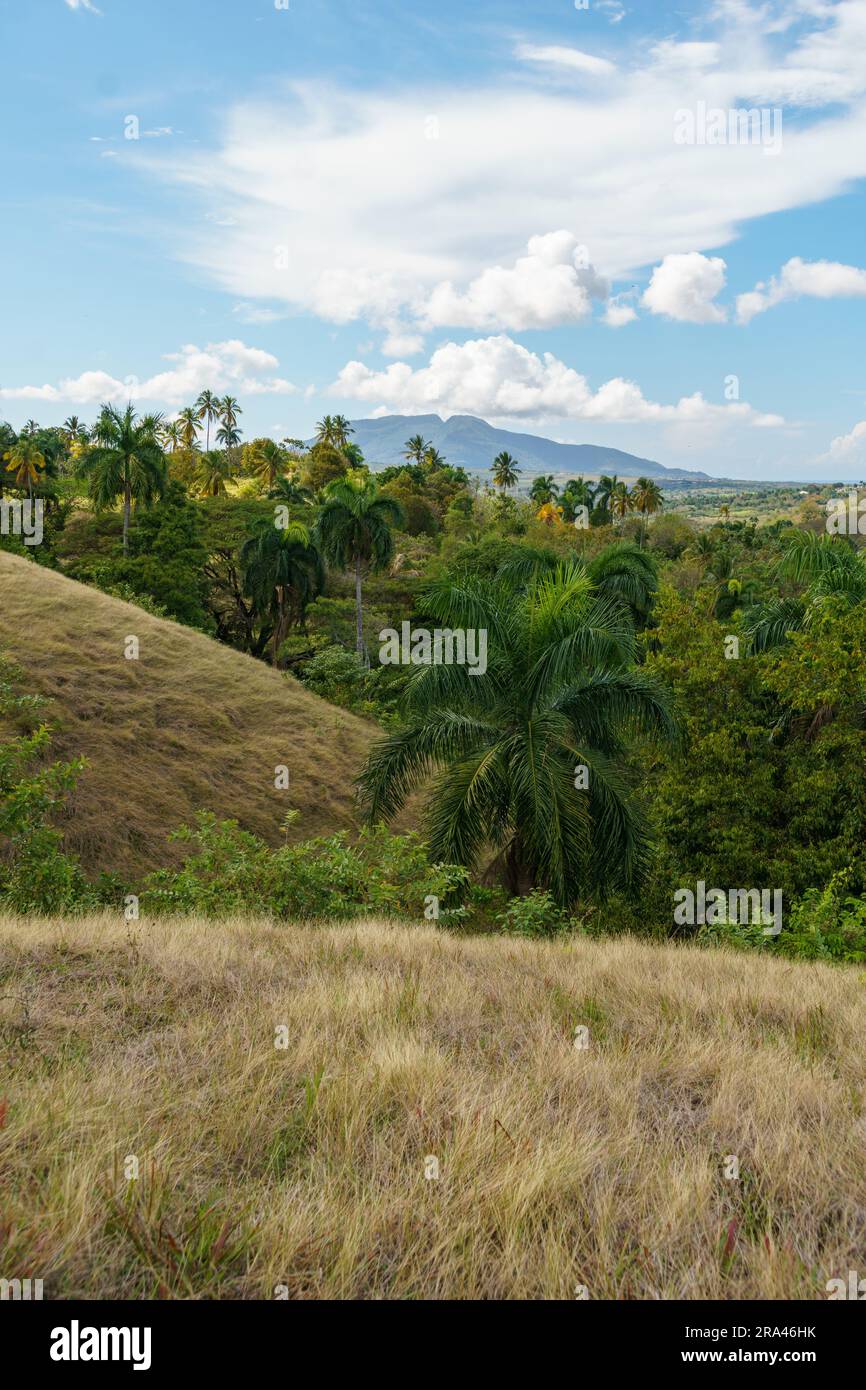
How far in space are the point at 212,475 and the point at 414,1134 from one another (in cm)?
7832

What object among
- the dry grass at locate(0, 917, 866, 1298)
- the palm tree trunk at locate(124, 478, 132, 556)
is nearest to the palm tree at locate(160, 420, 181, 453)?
the palm tree trunk at locate(124, 478, 132, 556)

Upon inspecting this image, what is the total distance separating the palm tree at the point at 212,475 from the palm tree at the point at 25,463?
1926cm

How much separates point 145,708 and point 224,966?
23.5 m

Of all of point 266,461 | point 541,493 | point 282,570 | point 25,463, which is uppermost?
point 541,493

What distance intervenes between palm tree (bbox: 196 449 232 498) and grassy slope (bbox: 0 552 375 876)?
129 ft

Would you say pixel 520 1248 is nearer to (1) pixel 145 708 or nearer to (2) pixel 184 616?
(1) pixel 145 708

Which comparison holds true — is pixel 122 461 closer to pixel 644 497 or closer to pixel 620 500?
pixel 620 500

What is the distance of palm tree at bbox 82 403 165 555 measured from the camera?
43719mm

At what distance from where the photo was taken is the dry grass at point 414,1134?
9.49ft

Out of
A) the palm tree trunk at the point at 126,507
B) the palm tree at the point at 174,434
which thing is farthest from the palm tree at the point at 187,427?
the palm tree trunk at the point at 126,507

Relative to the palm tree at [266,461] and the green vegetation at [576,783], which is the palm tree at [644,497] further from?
the green vegetation at [576,783]

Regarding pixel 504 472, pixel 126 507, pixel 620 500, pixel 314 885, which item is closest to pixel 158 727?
pixel 314 885

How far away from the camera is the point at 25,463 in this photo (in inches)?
2037

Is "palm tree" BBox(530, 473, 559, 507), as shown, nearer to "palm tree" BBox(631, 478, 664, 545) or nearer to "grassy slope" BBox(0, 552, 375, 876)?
"palm tree" BBox(631, 478, 664, 545)
